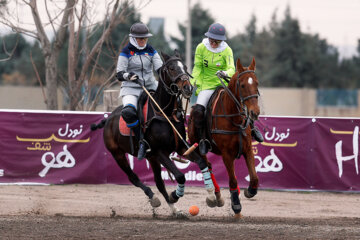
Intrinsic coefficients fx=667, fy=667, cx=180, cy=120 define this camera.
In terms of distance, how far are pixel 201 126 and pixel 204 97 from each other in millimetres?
496

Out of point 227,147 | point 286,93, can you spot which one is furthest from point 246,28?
point 227,147

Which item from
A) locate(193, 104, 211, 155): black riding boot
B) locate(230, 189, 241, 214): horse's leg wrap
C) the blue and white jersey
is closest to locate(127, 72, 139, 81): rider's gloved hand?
the blue and white jersey

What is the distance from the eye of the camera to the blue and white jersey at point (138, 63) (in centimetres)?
1086

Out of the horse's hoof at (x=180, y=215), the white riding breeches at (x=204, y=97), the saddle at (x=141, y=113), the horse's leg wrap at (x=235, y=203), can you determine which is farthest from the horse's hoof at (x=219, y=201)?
the saddle at (x=141, y=113)

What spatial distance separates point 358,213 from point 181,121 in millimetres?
3779

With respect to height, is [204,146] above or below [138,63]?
below

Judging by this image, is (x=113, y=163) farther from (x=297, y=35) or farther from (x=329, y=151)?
(x=297, y=35)

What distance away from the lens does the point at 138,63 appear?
35.8 ft

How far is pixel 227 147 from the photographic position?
33.6ft

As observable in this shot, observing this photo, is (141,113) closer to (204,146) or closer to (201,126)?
(201,126)

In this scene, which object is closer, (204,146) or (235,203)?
(235,203)

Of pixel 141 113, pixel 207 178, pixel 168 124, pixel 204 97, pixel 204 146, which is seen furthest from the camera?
pixel 204 97

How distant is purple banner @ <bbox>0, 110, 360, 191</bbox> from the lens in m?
13.9

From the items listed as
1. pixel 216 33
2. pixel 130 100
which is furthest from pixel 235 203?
pixel 216 33
